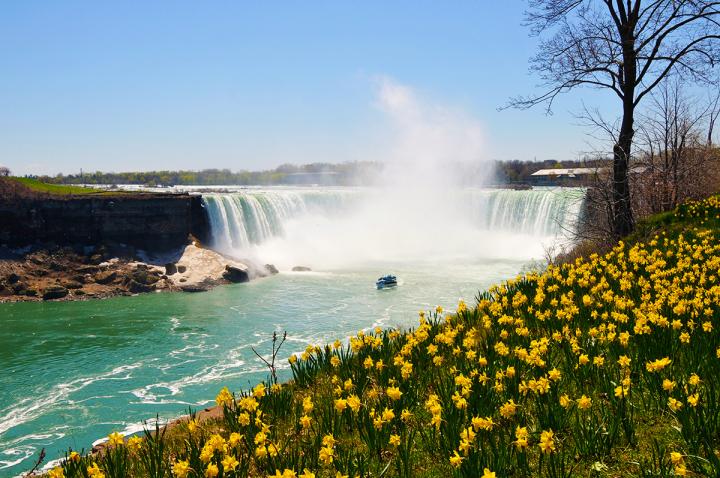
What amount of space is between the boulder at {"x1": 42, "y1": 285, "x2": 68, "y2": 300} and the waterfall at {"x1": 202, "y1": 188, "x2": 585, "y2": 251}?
1288cm

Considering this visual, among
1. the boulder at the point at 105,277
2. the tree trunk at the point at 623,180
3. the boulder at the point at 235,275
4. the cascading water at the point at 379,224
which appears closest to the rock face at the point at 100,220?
the cascading water at the point at 379,224

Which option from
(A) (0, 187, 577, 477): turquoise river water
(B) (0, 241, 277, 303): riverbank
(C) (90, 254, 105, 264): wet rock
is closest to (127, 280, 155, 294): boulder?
(B) (0, 241, 277, 303): riverbank

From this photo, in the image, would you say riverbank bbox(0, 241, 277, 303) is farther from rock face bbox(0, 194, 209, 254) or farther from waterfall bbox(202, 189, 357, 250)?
waterfall bbox(202, 189, 357, 250)

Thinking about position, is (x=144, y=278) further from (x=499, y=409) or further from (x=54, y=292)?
(x=499, y=409)

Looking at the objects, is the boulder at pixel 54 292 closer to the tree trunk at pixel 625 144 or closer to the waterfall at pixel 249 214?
the waterfall at pixel 249 214

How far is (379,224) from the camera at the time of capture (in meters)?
57.0

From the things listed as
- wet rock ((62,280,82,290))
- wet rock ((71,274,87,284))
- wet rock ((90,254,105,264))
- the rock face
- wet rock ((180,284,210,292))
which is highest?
the rock face

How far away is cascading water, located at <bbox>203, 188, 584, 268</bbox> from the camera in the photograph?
44281 mm

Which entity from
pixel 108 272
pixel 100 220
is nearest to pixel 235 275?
pixel 108 272

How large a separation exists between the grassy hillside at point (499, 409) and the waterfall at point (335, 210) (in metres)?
34.9

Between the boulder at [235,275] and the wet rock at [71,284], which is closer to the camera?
the wet rock at [71,284]

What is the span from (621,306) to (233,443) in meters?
5.35

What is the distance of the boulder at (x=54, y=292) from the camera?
3144 cm

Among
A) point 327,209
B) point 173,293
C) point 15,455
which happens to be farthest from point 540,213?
point 15,455
